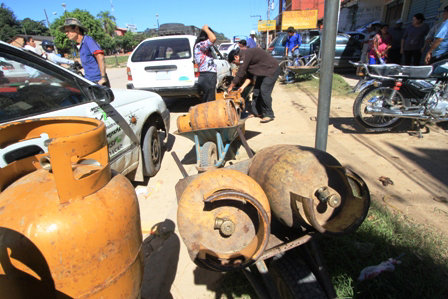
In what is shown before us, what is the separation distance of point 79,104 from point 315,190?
2.20 meters

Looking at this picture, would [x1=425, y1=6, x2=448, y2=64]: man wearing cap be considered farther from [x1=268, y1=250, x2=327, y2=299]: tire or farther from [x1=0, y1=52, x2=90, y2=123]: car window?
[x1=0, y1=52, x2=90, y2=123]: car window

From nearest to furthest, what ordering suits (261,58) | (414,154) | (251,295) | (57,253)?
(57,253)
(251,295)
(414,154)
(261,58)

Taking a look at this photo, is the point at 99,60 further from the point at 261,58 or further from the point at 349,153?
the point at 349,153

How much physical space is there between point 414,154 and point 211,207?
153 inches

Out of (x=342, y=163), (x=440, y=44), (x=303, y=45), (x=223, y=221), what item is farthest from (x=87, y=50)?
(x=303, y=45)

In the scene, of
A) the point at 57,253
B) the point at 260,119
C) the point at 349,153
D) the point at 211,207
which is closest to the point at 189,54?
the point at 260,119

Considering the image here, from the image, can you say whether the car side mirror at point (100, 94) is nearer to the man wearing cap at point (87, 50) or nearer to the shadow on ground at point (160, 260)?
the shadow on ground at point (160, 260)

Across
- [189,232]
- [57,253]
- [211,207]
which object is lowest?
[189,232]

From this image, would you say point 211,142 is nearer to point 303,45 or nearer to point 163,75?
point 163,75

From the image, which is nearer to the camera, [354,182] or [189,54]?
[354,182]

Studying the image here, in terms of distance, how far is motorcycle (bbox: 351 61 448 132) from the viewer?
436cm

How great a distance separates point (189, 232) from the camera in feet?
4.79

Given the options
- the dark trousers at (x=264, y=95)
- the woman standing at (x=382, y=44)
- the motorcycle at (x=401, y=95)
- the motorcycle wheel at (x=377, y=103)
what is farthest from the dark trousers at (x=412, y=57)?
the dark trousers at (x=264, y=95)

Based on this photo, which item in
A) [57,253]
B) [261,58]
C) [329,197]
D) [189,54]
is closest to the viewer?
[57,253]
